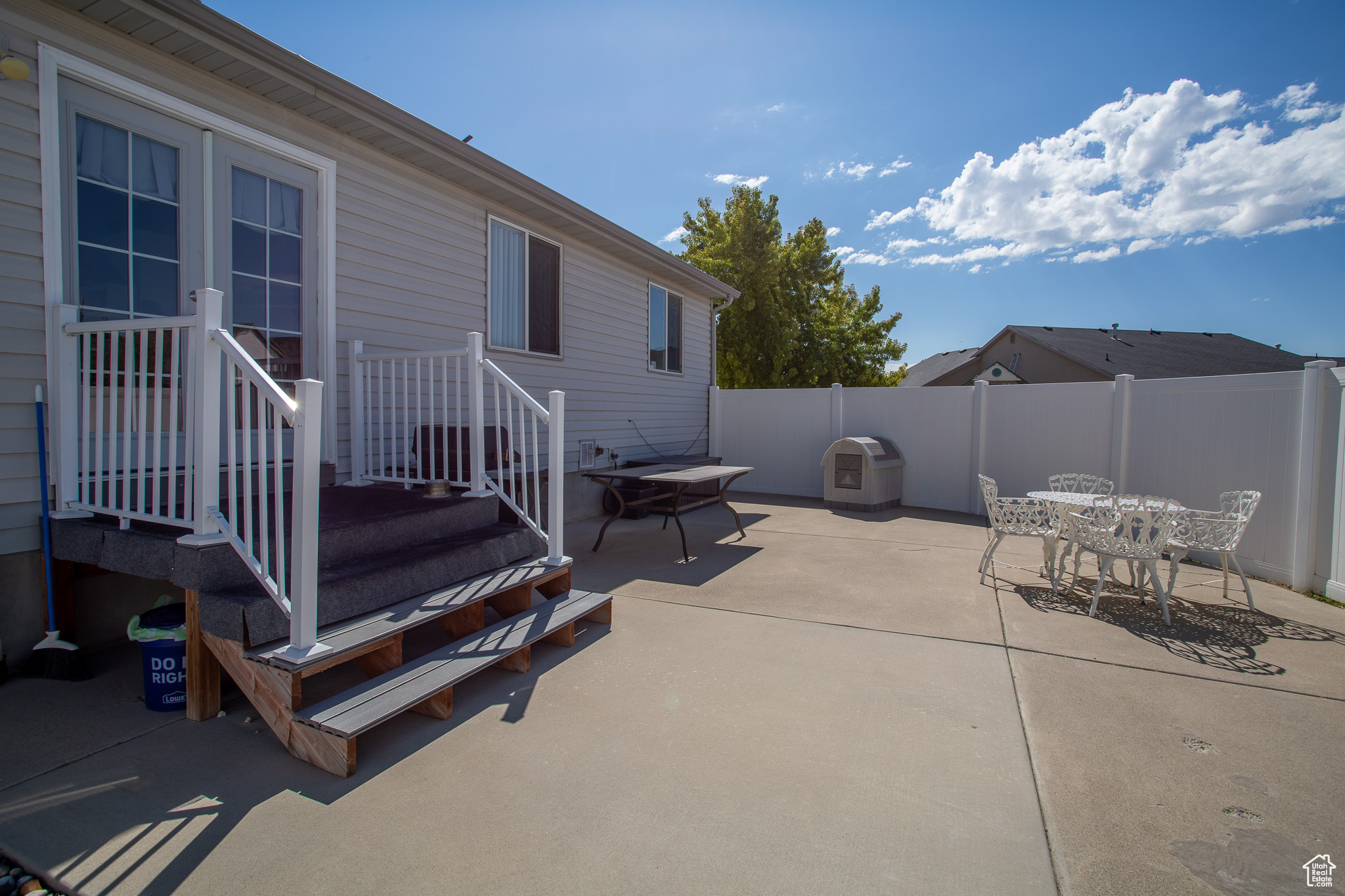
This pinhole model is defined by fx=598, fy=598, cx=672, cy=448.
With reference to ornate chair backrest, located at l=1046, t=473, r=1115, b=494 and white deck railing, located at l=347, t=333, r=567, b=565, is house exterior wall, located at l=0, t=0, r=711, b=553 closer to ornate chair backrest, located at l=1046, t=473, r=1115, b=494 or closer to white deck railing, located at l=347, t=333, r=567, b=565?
white deck railing, located at l=347, t=333, r=567, b=565

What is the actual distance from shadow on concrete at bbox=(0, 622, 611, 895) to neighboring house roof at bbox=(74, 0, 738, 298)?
3358 mm

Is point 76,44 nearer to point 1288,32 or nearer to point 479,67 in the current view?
point 479,67

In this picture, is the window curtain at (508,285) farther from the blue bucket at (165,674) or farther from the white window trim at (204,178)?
the blue bucket at (165,674)

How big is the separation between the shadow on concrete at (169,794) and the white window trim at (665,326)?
6.43 m

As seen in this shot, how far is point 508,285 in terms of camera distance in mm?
5938

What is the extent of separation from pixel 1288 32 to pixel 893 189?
919cm

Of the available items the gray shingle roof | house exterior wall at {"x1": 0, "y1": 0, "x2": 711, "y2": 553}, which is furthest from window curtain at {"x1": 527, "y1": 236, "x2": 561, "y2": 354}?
the gray shingle roof

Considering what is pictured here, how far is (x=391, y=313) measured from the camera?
184 inches

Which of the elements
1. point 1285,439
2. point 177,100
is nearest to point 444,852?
point 177,100

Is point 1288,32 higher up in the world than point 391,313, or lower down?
higher up

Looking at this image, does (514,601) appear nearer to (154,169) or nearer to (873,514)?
(154,169)

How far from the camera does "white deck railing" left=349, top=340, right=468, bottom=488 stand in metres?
3.94

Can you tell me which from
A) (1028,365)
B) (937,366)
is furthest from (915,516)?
(937,366)

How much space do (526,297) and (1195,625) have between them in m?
5.93
